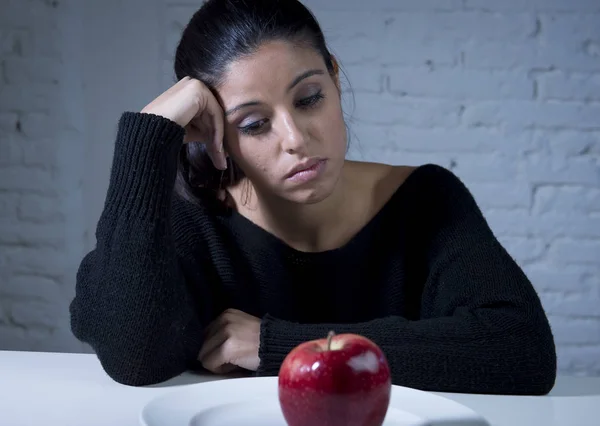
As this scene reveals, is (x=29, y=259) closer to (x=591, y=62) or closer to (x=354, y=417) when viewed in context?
(x=591, y=62)

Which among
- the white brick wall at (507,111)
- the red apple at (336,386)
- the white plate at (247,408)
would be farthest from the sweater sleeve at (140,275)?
the white brick wall at (507,111)

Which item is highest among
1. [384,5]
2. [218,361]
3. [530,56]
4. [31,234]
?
[384,5]

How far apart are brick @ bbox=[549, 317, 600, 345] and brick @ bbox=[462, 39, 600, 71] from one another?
663 millimetres

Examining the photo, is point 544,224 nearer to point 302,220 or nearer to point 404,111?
point 404,111

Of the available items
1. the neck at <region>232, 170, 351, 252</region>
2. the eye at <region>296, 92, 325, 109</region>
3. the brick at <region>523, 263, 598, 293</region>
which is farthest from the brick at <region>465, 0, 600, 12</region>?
the eye at <region>296, 92, 325, 109</region>

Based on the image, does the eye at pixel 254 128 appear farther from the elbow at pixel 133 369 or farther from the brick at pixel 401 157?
the brick at pixel 401 157

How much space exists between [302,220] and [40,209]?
1097mm

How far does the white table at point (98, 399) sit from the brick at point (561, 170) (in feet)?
3.56

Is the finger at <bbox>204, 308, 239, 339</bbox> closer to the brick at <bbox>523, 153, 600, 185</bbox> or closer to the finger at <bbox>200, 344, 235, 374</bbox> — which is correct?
the finger at <bbox>200, 344, 235, 374</bbox>

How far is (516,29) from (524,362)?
1.31 meters

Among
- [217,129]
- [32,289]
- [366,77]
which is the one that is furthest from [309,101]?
[32,289]

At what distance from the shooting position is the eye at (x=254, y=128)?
116 cm

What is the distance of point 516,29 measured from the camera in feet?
6.80

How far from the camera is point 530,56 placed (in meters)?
2.07
